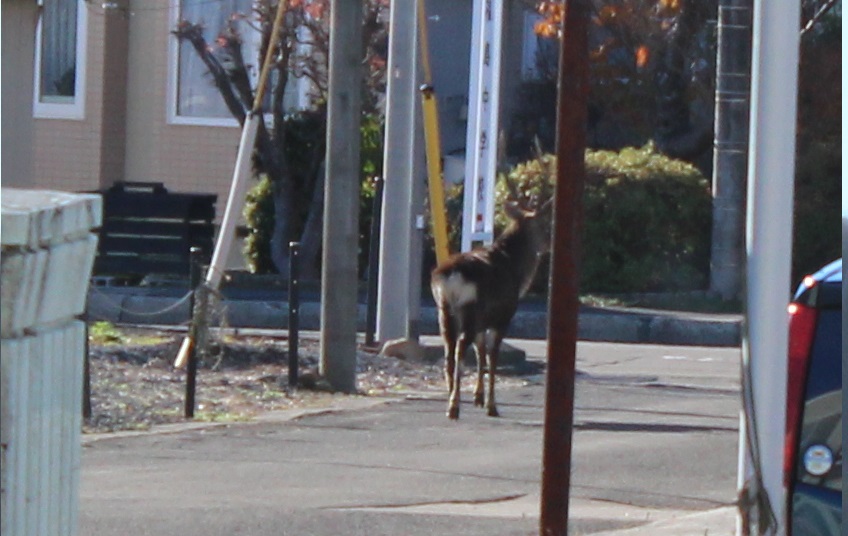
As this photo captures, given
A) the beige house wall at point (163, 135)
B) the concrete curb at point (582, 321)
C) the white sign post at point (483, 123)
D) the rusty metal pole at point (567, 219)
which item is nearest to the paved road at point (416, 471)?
the white sign post at point (483, 123)

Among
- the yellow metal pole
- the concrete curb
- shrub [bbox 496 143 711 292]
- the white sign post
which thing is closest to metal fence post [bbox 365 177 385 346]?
the yellow metal pole

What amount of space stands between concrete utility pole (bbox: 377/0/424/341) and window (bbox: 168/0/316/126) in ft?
29.8

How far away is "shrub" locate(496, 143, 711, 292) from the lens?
19.5 metres

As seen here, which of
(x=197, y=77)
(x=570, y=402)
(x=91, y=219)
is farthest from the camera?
(x=197, y=77)

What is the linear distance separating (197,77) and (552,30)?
20.2 ft

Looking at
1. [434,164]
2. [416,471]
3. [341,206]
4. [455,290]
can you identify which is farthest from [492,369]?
[434,164]

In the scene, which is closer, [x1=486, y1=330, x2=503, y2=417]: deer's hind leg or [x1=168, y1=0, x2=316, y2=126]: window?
[x1=486, y1=330, x2=503, y2=417]: deer's hind leg

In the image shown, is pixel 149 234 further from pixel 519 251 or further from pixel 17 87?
pixel 519 251

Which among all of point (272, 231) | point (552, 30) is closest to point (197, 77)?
point (272, 231)

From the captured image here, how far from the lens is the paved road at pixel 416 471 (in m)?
7.57

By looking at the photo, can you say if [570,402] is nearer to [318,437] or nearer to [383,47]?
[318,437]

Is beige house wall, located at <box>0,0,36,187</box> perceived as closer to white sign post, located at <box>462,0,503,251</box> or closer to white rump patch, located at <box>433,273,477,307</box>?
white sign post, located at <box>462,0,503,251</box>

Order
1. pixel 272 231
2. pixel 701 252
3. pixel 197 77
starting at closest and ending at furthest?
pixel 701 252
pixel 272 231
pixel 197 77

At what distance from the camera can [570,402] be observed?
5523 millimetres
